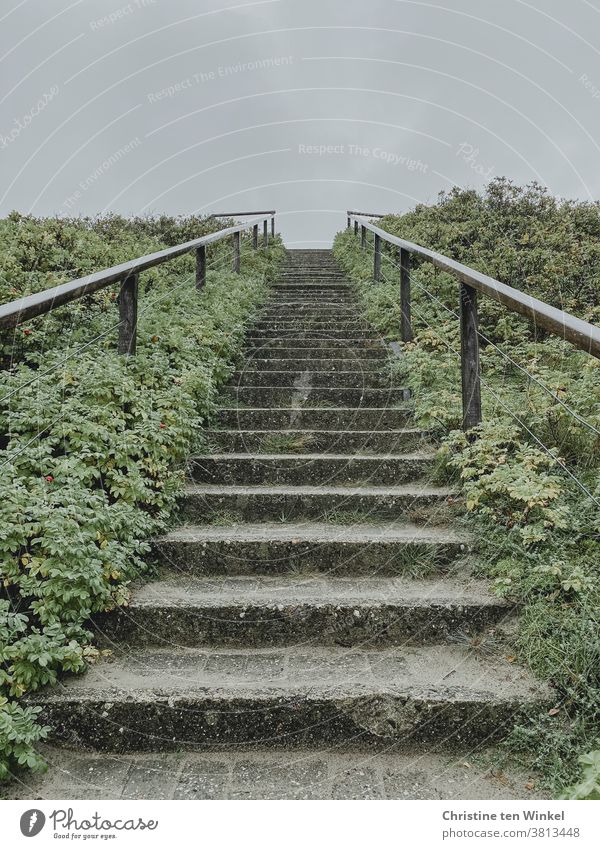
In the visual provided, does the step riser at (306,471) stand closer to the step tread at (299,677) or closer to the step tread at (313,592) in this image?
the step tread at (313,592)

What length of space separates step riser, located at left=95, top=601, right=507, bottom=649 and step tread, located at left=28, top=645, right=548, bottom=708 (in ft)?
0.15

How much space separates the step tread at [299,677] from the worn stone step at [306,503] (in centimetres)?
94

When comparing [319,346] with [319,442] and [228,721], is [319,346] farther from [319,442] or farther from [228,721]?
[228,721]

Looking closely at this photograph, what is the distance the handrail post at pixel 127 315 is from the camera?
13.2ft

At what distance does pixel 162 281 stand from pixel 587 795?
18.7 feet

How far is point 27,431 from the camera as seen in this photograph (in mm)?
3139

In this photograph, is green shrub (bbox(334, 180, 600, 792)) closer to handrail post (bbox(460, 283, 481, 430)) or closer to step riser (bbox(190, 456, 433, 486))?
handrail post (bbox(460, 283, 481, 430))

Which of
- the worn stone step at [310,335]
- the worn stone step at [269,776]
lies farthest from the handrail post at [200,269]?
the worn stone step at [269,776]

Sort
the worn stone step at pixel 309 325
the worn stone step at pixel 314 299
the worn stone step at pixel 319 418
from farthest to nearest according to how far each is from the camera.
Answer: the worn stone step at pixel 314 299 < the worn stone step at pixel 309 325 < the worn stone step at pixel 319 418

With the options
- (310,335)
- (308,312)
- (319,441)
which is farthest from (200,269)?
(319,441)

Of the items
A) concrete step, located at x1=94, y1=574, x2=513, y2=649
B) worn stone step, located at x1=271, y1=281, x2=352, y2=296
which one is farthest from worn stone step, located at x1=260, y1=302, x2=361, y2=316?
concrete step, located at x1=94, y1=574, x2=513, y2=649
